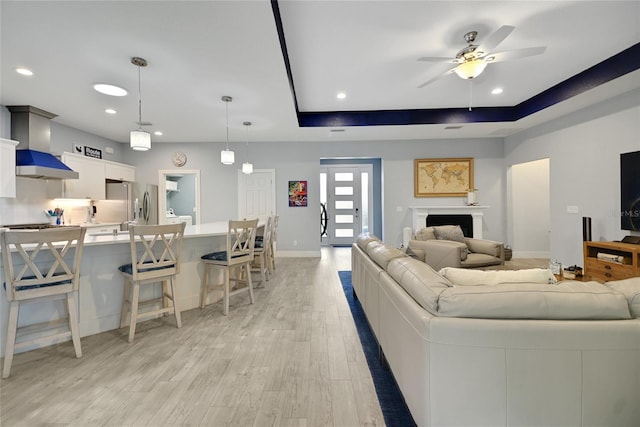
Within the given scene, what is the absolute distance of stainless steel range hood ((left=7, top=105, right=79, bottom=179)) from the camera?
154 inches

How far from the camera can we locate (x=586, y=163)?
4352 millimetres

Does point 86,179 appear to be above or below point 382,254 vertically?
above

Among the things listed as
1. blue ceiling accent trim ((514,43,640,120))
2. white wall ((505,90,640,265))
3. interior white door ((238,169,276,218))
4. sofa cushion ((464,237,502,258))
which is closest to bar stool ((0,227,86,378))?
interior white door ((238,169,276,218))

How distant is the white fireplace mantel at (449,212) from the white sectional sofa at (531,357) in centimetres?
509

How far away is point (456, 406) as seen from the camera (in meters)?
1.18

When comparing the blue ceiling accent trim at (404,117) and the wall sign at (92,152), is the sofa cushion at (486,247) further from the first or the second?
the wall sign at (92,152)

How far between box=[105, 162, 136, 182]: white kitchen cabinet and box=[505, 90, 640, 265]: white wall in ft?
28.2

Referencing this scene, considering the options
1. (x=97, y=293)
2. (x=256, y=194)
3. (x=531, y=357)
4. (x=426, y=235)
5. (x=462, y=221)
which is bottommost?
(x=97, y=293)

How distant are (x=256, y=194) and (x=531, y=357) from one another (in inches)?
238

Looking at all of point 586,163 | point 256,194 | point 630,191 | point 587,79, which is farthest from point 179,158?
point 630,191

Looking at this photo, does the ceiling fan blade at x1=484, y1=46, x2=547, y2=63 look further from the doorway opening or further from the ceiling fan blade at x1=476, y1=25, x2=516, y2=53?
the doorway opening

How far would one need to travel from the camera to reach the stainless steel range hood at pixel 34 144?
154 inches

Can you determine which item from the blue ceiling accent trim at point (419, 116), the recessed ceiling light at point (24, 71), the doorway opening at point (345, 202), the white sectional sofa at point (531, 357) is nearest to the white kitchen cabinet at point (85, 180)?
the recessed ceiling light at point (24, 71)

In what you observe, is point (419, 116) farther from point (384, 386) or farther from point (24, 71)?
point (24, 71)
